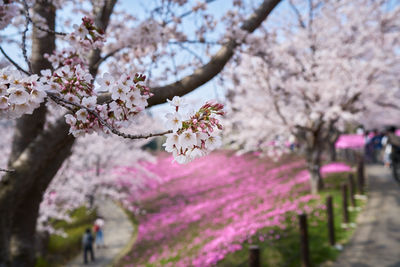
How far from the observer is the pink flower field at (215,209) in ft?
28.5

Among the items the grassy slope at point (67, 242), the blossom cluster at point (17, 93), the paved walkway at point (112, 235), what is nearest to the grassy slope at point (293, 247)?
the blossom cluster at point (17, 93)

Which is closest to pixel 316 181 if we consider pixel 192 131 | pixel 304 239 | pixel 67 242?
pixel 304 239

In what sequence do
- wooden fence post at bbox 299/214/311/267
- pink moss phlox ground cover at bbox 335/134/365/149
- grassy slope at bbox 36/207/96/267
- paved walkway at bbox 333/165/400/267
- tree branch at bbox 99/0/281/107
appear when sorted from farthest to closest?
1. pink moss phlox ground cover at bbox 335/134/365/149
2. grassy slope at bbox 36/207/96/267
3. paved walkway at bbox 333/165/400/267
4. wooden fence post at bbox 299/214/311/267
5. tree branch at bbox 99/0/281/107

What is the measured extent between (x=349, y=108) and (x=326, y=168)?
4977 millimetres

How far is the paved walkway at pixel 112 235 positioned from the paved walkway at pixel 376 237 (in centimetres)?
930

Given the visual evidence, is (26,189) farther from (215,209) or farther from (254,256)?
(215,209)

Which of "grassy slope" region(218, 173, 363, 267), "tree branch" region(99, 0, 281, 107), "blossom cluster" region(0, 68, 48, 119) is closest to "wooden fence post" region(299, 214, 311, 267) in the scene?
"grassy slope" region(218, 173, 363, 267)

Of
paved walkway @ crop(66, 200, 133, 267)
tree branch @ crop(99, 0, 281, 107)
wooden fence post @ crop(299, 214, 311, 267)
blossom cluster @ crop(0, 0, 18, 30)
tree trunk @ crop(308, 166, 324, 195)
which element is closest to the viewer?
blossom cluster @ crop(0, 0, 18, 30)

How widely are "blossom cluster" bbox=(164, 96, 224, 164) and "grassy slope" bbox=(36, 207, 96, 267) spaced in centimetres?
1180

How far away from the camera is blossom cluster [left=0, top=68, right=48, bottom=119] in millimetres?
1442

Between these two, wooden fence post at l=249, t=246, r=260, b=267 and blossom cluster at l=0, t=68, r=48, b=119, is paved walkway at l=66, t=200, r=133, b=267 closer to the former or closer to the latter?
wooden fence post at l=249, t=246, r=260, b=267

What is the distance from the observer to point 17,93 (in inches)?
57.5

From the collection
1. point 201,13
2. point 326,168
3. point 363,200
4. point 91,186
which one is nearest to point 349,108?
point 363,200

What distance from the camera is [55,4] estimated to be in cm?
458
